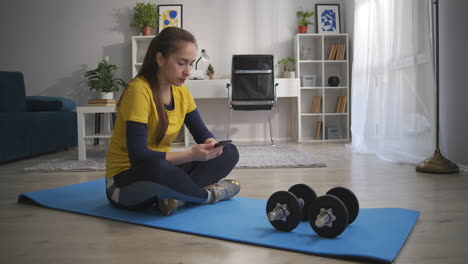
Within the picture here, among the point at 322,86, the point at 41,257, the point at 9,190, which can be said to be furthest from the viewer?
the point at 322,86

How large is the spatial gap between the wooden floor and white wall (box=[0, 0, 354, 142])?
11.3 ft

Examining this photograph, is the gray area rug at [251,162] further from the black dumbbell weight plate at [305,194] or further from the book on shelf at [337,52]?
the book on shelf at [337,52]

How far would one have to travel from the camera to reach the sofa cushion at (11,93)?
3484mm

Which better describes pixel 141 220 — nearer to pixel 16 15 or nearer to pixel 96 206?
pixel 96 206

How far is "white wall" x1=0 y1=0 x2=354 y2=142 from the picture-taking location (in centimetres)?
554

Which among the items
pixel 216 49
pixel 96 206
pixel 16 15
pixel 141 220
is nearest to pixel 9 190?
pixel 96 206

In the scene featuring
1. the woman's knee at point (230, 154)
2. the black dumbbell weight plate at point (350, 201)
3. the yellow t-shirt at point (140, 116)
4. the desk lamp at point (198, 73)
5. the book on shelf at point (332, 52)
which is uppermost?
the book on shelf at point (332, 52)

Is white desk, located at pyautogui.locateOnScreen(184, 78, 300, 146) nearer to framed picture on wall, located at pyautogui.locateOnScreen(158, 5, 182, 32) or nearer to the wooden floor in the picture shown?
framed picture on wall, located at pyautogui.locateOnScreen(158, 5, 182, 32)

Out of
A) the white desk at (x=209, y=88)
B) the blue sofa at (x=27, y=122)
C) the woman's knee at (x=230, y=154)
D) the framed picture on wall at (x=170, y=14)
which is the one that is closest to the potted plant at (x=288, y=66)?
the white desk at (x=209, y=88)

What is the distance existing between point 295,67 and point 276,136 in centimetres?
98

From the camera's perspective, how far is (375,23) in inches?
145

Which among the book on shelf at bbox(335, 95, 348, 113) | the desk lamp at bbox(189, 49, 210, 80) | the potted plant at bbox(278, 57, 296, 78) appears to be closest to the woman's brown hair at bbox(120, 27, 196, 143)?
the desk lamp at bbox(189, 49, 210, 80)

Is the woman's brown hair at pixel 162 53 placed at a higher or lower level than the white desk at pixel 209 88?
lower

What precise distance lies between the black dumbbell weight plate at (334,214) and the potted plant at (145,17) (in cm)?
454
